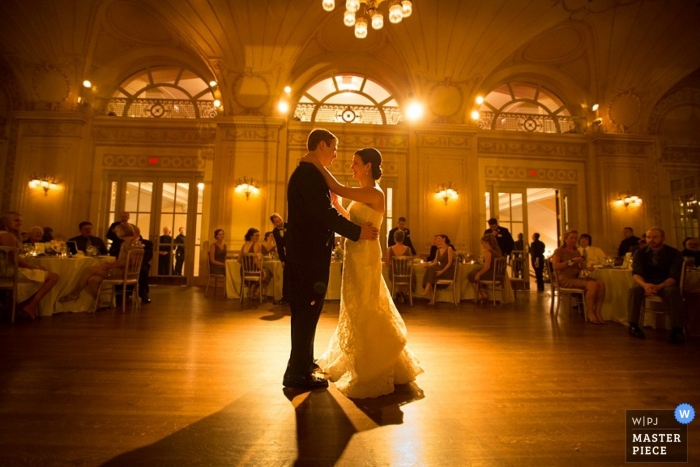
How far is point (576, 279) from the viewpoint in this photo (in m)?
4.57

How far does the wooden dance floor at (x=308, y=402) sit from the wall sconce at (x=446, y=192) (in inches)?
221

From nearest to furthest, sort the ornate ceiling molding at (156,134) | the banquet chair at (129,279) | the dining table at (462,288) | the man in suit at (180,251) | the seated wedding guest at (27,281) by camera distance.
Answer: the seated wedding guest at (27,281) < the banquet chair at (129,279) < the dining table at (462,288) < the ornate ceiling molding at (156,134) < the man in suit at (180,251)

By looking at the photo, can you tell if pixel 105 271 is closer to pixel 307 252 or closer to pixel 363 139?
pixel 307 252

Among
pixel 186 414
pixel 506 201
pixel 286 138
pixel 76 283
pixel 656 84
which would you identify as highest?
pixel 656 84

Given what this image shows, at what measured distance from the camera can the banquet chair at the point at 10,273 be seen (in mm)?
3813

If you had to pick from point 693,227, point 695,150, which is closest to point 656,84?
point 695,150

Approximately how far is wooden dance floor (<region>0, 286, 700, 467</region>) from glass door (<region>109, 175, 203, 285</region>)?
19.0 feet

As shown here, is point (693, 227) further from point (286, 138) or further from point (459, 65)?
point (286, 138)

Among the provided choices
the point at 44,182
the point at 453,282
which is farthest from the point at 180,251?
the point at 453,282

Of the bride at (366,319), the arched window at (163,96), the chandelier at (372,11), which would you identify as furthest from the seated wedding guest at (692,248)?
the arched window at (163,96)

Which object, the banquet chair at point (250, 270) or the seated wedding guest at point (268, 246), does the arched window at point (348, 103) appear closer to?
the seated wedding guest at point (268, 246)

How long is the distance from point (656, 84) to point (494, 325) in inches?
383

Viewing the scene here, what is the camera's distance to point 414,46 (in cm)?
870

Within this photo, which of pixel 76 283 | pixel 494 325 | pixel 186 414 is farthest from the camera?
pixel 76 283
